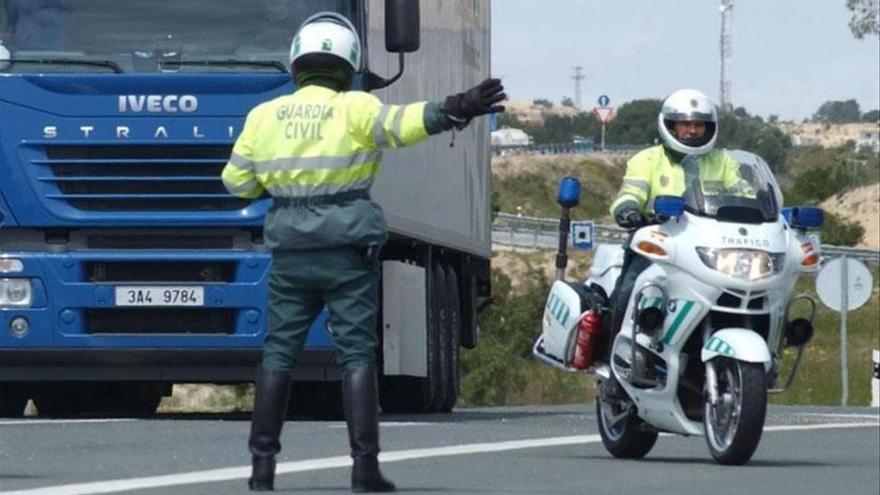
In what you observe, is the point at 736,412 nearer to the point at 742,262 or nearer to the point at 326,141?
the point at 742,262

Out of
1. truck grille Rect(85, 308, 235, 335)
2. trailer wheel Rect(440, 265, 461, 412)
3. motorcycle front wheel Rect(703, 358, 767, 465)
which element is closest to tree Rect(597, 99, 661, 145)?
trailer wheel Rect(440, 265, 461, 412)

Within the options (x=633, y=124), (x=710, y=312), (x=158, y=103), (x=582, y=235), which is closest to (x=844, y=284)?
(x=158, y=103)

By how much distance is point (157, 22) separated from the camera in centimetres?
1777

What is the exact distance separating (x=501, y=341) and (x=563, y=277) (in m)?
39.4

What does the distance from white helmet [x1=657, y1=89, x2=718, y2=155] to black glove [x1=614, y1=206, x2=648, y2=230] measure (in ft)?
1.48

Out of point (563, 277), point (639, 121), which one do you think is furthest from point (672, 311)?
point (639, 121)

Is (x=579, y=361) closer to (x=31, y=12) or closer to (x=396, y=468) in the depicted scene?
(x=396, y=468)

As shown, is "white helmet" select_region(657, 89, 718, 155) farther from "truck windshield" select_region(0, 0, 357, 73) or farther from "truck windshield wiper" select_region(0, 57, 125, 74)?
"truck windshield wiper" select_region(0, 57, 125, 74)

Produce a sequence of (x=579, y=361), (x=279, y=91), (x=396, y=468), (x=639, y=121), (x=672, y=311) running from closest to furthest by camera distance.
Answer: (x=396, y=468) < (x=672, y=311) < (x=579, y=361) < (x=279, y=91) < (x=639, y=121)

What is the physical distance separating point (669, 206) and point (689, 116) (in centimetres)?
85

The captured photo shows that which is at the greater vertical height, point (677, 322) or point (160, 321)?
point (677, 322)

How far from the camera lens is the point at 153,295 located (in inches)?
709

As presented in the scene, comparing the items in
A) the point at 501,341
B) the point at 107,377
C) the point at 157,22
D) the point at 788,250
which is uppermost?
the point at 157,22

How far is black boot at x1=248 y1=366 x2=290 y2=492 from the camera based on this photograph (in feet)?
36.3
